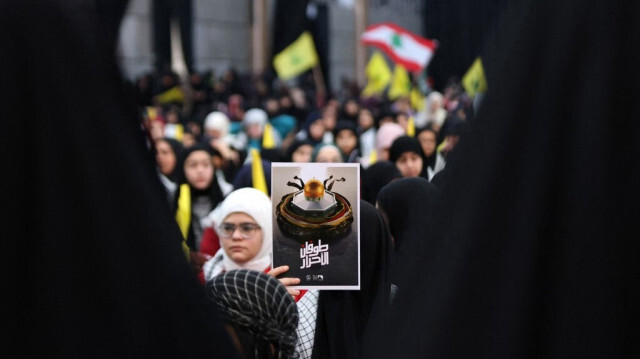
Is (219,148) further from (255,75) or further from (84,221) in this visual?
(255,75)

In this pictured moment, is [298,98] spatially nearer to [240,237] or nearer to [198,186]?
[198,186]

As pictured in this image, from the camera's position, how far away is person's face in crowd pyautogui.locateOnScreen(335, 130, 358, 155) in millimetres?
8430

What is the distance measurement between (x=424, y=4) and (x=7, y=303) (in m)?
25.5

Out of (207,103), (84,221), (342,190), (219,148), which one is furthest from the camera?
(207,103)

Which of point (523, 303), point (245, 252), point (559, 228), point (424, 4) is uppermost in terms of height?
point (424, 4)

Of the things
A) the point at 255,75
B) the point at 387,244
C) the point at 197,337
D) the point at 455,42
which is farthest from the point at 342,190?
the point at 455,42

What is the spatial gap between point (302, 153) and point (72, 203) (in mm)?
5666

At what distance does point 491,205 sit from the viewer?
1.58 metres

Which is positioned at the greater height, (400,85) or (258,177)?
(400,85)

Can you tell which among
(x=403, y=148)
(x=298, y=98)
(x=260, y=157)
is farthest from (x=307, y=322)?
(x=298, y=98)

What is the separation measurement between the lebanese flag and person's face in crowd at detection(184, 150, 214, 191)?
757 centimetres

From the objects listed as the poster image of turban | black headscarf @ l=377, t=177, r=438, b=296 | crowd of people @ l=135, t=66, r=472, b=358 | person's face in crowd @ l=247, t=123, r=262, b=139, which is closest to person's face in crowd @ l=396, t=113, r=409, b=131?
crowd of people @ l=135, t=66, r=472, b=358

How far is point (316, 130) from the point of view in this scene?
9727 mm

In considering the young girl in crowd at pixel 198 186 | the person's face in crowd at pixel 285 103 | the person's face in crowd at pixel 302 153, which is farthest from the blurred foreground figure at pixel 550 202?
the person's face in crowd at pixel 285 103
